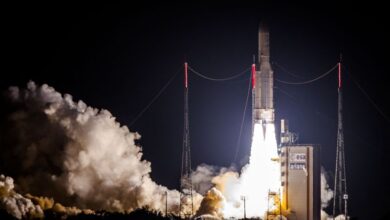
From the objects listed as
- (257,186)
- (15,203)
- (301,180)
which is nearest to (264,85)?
(301,180)

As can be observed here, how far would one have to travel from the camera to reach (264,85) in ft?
189

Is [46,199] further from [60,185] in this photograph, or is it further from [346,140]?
[346,140]

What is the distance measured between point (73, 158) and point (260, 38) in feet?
39.6

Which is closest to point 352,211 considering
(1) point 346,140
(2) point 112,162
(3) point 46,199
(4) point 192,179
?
(1) point 346,140

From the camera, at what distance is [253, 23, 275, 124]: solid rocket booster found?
5747 cm

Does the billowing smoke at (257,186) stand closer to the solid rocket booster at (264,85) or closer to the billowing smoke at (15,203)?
the solid rocket booster at (264,85)

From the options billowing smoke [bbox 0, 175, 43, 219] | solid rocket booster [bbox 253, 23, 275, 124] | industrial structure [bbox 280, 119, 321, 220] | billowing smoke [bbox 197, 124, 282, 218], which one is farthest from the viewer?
billowing smoke [bbox 197, 124, 282, 218]

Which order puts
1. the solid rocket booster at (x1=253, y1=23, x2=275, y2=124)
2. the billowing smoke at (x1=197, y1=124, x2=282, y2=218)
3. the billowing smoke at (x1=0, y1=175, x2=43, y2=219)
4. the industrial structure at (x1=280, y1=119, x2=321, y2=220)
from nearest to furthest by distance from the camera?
the billowing smoke at (x1=0, y1=175, x2=43, y2=219) → the industrial structure at (x1=280, y1=119, x2=321, y2=220) → the solid rocket booster at (x1=253, y1=23, x2=275, y2=124) → the billowing smoke at (x1=197, y1=124, x2=282, y2=218)

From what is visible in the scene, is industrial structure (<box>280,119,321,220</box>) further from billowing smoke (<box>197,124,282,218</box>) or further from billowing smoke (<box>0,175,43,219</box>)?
billowing smoke (<box>0,175,43,219</box>)

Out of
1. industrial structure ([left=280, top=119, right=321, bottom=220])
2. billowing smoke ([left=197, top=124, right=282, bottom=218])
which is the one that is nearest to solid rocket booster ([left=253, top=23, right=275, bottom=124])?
billowing smoke ([left=197, top=124, right=282, bottom=218])

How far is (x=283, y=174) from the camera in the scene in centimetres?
5775

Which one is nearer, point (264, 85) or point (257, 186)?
point (264, 85)

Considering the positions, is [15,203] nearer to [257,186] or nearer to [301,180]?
[257,186]

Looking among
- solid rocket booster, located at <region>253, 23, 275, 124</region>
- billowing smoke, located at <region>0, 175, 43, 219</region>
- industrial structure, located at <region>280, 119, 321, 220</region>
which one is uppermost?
solid rocket booster, located at <region>253, 23, 275, 124</region>
